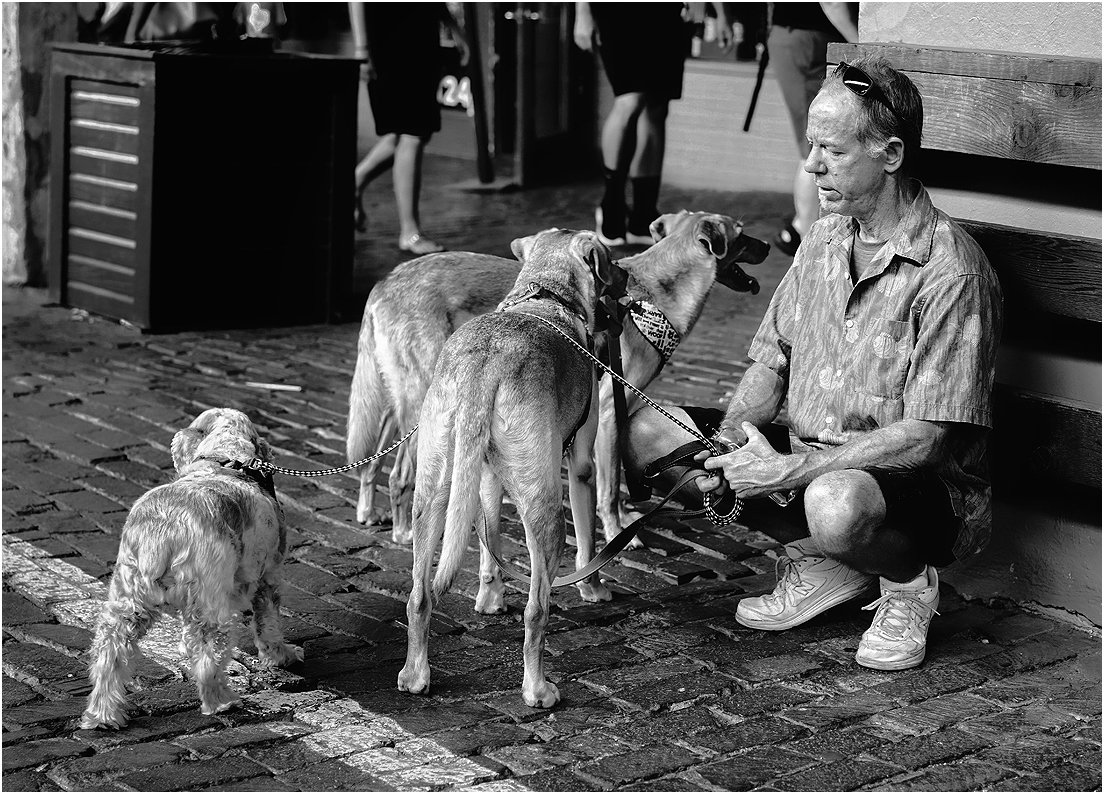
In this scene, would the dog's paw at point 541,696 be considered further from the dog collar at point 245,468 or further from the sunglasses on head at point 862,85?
the sunglasses on head at point 862,85

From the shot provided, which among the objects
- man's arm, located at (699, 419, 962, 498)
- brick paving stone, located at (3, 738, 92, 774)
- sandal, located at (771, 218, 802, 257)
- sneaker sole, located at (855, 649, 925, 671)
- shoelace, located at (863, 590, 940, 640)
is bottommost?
brick paving stone, located at (3, 738, 92, 774)

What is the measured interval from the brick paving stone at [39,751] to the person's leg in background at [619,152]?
7013mm

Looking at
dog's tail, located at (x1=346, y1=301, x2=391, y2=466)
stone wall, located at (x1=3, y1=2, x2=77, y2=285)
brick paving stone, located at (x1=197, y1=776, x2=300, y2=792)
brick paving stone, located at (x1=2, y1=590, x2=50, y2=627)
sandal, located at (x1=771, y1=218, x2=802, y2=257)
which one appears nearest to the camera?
brick paving stone, located at (x1=197, y1=776, x2=300, y2=792)

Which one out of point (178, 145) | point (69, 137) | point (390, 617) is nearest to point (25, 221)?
point (69, 137)

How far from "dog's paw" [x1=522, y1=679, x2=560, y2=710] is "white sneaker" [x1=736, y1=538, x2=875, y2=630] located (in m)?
0.89

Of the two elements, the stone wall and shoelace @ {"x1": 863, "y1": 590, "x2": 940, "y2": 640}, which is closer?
shoelace @ {"x1": 863, "y1": 590, "x2": 940, "y2": 640}

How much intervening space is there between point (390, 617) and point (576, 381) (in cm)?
107

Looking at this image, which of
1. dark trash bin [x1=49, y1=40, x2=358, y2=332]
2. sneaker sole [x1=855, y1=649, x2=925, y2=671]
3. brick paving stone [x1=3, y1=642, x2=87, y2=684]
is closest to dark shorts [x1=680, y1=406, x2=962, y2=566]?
sneaker sole [x1=855, y1=649, x2=925, y2=671]

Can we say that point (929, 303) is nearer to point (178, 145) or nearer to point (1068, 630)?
point (1068, 630)

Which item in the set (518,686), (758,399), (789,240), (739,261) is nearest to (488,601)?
(518,686)

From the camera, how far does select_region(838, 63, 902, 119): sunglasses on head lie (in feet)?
12.8

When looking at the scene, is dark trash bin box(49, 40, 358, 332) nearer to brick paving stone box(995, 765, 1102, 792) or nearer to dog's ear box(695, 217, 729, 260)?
dog's ear box(695, 217, 729, 260)

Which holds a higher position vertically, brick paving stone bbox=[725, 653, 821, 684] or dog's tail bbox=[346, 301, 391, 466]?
dog's tail bbox=[346, 301, 391, 466]

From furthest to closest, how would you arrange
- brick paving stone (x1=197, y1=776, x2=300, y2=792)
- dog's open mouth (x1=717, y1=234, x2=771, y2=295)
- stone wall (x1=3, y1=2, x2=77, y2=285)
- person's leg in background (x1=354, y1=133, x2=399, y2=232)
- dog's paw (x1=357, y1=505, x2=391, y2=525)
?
person's leg in background (x1=354, y1=133, x2=399, y2=232)
stone wall (x1=3, y1=2, x2=77, y2=285)
dog's open mouth (x1=717, y1=234, x2=771, y2=295)
dog's paw (x1=357, y1=505, x2=391, y2=525)
brick paving stone (x1=197, y1=776, x2=300, y2=792)
